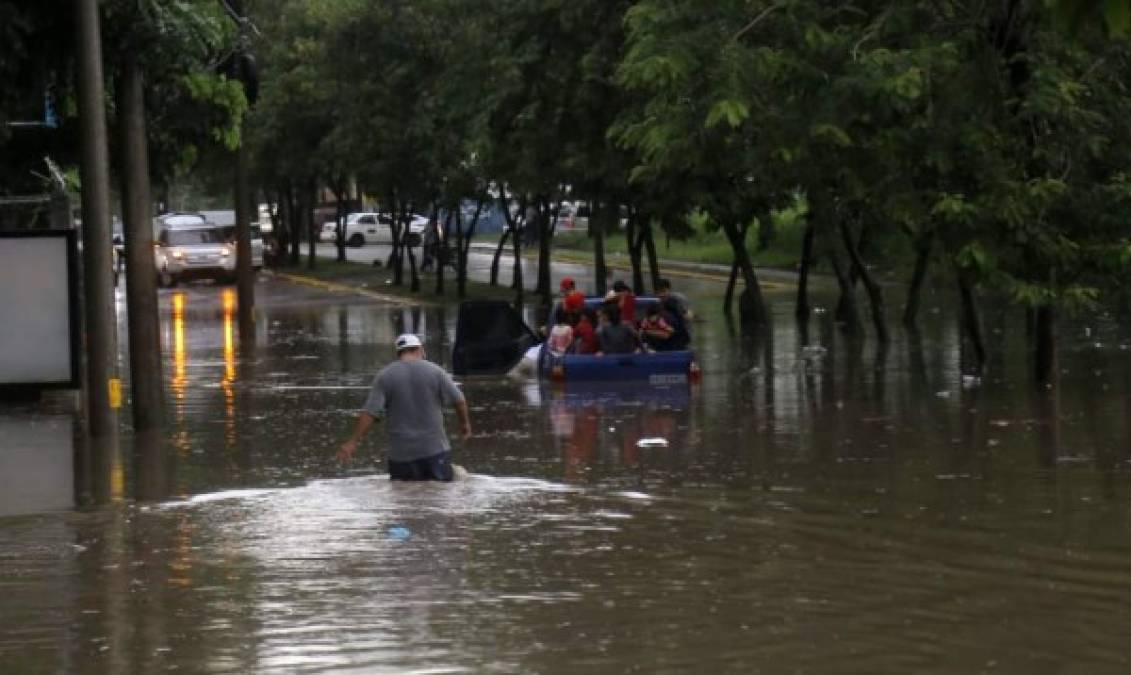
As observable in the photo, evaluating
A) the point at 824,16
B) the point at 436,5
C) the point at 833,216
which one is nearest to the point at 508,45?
the point at 833,216

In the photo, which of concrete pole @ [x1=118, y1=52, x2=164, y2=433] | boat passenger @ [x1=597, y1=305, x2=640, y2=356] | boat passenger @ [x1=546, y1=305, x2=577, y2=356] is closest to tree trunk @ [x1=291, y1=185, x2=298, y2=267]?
boat passenger @ [x1=546, y1=305, x2=577, y2=356]

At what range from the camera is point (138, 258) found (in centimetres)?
2045

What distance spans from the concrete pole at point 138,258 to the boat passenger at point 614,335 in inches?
292

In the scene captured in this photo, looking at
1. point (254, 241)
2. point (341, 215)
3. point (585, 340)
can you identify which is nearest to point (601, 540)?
point (585, 340)

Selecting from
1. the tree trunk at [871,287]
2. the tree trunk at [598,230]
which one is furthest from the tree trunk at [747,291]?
the tree trunk at [598,230]

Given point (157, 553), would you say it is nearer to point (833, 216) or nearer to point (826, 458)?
point (826, 458)

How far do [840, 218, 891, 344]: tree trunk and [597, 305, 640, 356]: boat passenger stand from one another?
29.3 ft

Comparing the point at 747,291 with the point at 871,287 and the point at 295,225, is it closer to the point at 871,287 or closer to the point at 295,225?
the point at 871,287

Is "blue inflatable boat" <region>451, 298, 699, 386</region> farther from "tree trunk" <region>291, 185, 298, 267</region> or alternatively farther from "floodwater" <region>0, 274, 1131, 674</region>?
"tree trunk" <region>291, 185, 298, 267</region>

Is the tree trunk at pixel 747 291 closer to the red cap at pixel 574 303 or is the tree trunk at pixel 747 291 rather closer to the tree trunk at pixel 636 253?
the tree trunk at pixel 636 253

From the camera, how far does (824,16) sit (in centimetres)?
2273

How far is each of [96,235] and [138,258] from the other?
4.21ft

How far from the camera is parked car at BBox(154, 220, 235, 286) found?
197 feet

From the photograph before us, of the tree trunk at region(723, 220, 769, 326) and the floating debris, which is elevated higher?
the tree trunk at region(723, 220, 769, 326)
